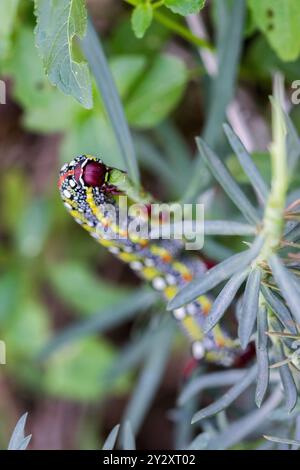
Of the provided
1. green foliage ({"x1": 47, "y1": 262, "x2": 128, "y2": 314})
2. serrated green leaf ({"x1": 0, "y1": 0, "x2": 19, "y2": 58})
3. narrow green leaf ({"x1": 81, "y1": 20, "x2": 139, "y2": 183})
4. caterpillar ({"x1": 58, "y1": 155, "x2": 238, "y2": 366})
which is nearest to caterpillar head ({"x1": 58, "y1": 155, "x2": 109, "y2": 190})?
caterpillar ({"x1": 58, "y1": 155, "x2": 238, "y2": 366})

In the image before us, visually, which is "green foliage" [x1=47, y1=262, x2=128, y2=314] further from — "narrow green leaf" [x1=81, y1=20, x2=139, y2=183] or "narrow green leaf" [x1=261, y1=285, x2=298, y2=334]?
"narrow green leaf" [x1=261, y1=285, x2=298, y2=334]

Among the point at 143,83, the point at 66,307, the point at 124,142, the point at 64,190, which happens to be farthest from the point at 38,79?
the point at 66,307

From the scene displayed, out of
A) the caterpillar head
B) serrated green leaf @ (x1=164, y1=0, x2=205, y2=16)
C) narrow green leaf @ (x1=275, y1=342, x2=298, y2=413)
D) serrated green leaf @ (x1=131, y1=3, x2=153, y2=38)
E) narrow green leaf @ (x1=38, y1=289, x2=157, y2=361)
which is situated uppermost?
serrated green leaf @ (x1=131, y1=3, x2=153, y2=38)

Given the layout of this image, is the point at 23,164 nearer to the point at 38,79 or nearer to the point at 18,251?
the point at 18,251

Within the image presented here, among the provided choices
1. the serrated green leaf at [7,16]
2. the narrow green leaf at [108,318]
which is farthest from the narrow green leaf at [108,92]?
the narrow green leaf at [108,318]

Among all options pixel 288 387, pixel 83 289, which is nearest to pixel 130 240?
pixel 288 387

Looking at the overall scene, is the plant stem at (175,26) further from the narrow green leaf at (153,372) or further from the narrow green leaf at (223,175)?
the narrow green leaf at (153,372)
